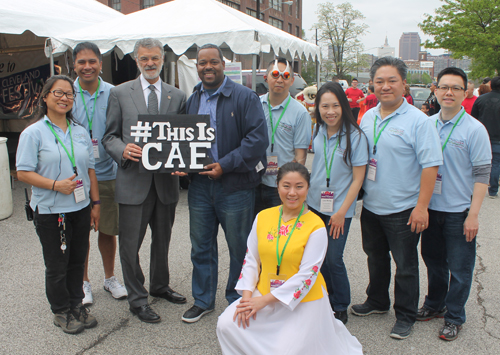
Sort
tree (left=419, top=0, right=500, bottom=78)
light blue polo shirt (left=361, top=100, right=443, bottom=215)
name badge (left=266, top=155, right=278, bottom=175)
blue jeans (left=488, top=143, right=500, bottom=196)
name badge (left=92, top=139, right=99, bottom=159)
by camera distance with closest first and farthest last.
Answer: light blue polo shirt (left=361, top=100, right=443, bottom=215) < name badge (left=92, top=139, right=99, bottom=159) < name badge (left=266, top=155, right=278, bottom=175) < blue jeans (left=488, top=143, right=500, bottom=196) < tree (left=419, top=0, right=500, bottom=78)

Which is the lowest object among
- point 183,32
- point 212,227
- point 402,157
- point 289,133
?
point 212,227

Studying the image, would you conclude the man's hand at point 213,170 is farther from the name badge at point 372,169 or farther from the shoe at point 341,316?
the shoe at point 341,316

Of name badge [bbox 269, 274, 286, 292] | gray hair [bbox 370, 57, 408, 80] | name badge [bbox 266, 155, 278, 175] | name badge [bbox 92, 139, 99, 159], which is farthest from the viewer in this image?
name badge [bbox 266, 155, 278, 175]

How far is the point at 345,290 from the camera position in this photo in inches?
120

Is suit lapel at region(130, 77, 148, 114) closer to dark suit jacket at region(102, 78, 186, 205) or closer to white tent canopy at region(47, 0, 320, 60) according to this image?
dark suit jacket at region(102, 78, 186, 205)

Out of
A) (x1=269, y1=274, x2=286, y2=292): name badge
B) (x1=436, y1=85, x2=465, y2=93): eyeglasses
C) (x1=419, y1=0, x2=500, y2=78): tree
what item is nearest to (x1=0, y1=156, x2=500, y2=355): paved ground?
(x1=269, y1=274, x2=286, y2=292): name badge

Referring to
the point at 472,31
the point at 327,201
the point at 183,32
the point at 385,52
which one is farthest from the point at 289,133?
the point at 385,52

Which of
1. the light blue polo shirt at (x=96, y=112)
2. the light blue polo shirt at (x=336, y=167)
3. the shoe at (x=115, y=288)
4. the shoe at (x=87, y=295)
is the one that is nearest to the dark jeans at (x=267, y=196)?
the light blue polo shirt at (x=336, y=167)

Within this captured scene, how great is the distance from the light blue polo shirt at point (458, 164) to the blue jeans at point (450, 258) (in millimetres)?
81

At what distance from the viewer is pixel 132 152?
2.89m

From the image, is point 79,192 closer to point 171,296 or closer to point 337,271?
point 171,296

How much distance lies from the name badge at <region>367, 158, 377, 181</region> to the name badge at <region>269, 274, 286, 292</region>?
3.27ft

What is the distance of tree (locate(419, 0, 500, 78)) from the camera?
79.0ft

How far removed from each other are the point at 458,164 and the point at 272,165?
143 cm
